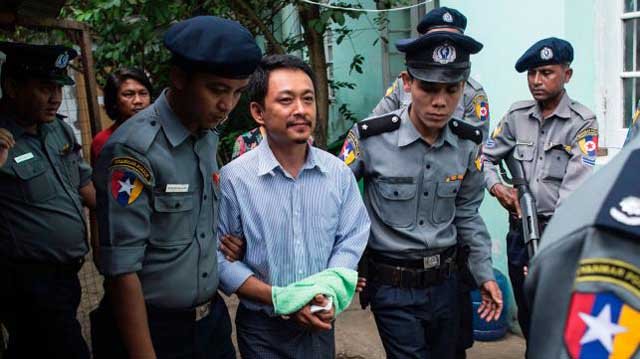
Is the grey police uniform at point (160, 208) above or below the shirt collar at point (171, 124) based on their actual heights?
below

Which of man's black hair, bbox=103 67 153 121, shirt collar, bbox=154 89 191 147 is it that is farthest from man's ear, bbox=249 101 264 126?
man's black hair, bbox=103 67 153 121

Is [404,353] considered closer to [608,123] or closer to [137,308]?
Answer: [137,308]

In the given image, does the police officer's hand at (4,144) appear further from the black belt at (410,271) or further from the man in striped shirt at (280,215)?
the black belt at (410,271)

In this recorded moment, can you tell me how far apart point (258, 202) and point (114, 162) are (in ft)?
1.85

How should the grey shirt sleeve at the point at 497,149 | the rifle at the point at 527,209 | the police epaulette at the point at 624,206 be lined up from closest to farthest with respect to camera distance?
the police epaulette at the point at 624,206 → the rifle at the point at 527,209 → the grey shirt sleeve at the point at 497,149

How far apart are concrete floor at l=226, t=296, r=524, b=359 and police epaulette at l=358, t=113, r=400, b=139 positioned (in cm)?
212

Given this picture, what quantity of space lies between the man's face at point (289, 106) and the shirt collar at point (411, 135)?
1.99 ft

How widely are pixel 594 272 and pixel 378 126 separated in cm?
216

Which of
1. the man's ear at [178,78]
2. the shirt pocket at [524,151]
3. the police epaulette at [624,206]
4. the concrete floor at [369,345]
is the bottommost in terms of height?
the concrete floor at [369,345]

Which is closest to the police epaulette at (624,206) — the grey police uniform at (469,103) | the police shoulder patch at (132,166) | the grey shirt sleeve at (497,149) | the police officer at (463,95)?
the police shoulder patch at (132,166)

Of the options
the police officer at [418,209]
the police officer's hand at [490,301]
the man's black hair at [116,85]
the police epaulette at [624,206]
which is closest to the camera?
the police epaulette at [624,206]

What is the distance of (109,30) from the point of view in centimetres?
527

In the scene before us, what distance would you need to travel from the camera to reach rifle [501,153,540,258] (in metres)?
3.46

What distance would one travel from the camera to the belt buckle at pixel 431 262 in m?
2.78
